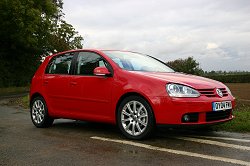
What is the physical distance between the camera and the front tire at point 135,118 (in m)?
6.29

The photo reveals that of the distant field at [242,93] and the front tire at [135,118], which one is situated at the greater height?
the front tire at [135,118]

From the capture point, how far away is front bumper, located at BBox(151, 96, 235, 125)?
237 inches

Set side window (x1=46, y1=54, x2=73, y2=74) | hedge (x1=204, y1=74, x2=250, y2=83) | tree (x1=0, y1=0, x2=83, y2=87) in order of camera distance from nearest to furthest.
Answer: side window (x1=46, y1=54, x2=73, y2=74) < tree (x1=0, y1=0, x2=83, y2=87) < hedge (x1=204, y1=74, x2=250, y2=83)

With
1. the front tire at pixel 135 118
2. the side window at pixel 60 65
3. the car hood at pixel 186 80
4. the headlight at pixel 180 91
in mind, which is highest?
the side window at pixel 60 65

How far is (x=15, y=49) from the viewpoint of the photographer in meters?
35.7

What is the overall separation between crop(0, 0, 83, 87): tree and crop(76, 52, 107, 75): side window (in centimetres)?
2468

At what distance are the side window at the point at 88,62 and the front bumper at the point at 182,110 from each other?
1565 mm

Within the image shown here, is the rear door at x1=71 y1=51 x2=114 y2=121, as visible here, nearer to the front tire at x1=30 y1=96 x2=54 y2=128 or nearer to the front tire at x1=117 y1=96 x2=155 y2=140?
the front tire at x1=117 y1=96 x2=155 y2=140

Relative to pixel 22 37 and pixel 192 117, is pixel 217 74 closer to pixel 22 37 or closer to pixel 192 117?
pixel 22 37

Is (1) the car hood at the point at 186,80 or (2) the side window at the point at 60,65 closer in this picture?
(1) the car hood at the point at 186,80

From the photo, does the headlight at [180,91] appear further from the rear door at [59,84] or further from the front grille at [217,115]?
the rear door at [59,84]

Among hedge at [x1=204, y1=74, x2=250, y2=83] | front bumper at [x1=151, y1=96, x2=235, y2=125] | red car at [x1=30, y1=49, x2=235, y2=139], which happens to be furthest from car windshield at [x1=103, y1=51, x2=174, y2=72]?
hedge at [x1=204, y1=74, x2=250, y2=83]

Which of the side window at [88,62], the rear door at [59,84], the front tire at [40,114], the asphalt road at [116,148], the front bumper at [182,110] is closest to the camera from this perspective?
the asphalt road at [116,148]

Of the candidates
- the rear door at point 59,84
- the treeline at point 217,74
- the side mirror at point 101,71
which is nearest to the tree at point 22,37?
the treeline at point 217,74
